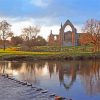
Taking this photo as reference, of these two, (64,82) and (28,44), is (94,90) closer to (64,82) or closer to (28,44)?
(64,82)

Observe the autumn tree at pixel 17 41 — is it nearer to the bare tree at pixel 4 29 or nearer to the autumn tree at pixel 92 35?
the bare tree at pixel 4 29

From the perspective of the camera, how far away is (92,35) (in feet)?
324

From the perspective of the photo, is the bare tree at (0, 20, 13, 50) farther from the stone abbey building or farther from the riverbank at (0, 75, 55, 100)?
the riverbank at (0, 75, 55, 100)

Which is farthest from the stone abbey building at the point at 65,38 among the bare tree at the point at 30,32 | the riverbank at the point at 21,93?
the riverbank at the point at 21,93

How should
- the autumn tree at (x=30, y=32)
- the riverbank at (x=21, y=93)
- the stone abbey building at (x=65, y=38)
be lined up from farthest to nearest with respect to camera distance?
the stone abbey building at (x=65, y=38)
the autumn tree at (x=30, y=32)
the riverbank at (x=21, y=93)

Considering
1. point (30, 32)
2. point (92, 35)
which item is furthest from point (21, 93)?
point (30, 32)

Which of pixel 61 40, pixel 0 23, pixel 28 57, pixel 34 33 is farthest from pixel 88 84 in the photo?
pixel 61 40

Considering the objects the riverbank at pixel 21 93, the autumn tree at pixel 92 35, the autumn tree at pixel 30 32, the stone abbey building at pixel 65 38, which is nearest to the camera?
the riverbank at pixel 21 93

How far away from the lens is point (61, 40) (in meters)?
153

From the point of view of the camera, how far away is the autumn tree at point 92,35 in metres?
97.1

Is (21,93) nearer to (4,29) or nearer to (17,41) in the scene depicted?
(4,29)

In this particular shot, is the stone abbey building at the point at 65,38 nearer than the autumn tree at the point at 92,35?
No

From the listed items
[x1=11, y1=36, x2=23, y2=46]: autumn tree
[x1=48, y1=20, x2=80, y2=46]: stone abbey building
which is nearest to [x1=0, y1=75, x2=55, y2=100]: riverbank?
[x1=11, y1=36, x2=23, y2=46]: autumn tree

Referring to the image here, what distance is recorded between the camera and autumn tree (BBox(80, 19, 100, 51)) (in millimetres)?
97062
